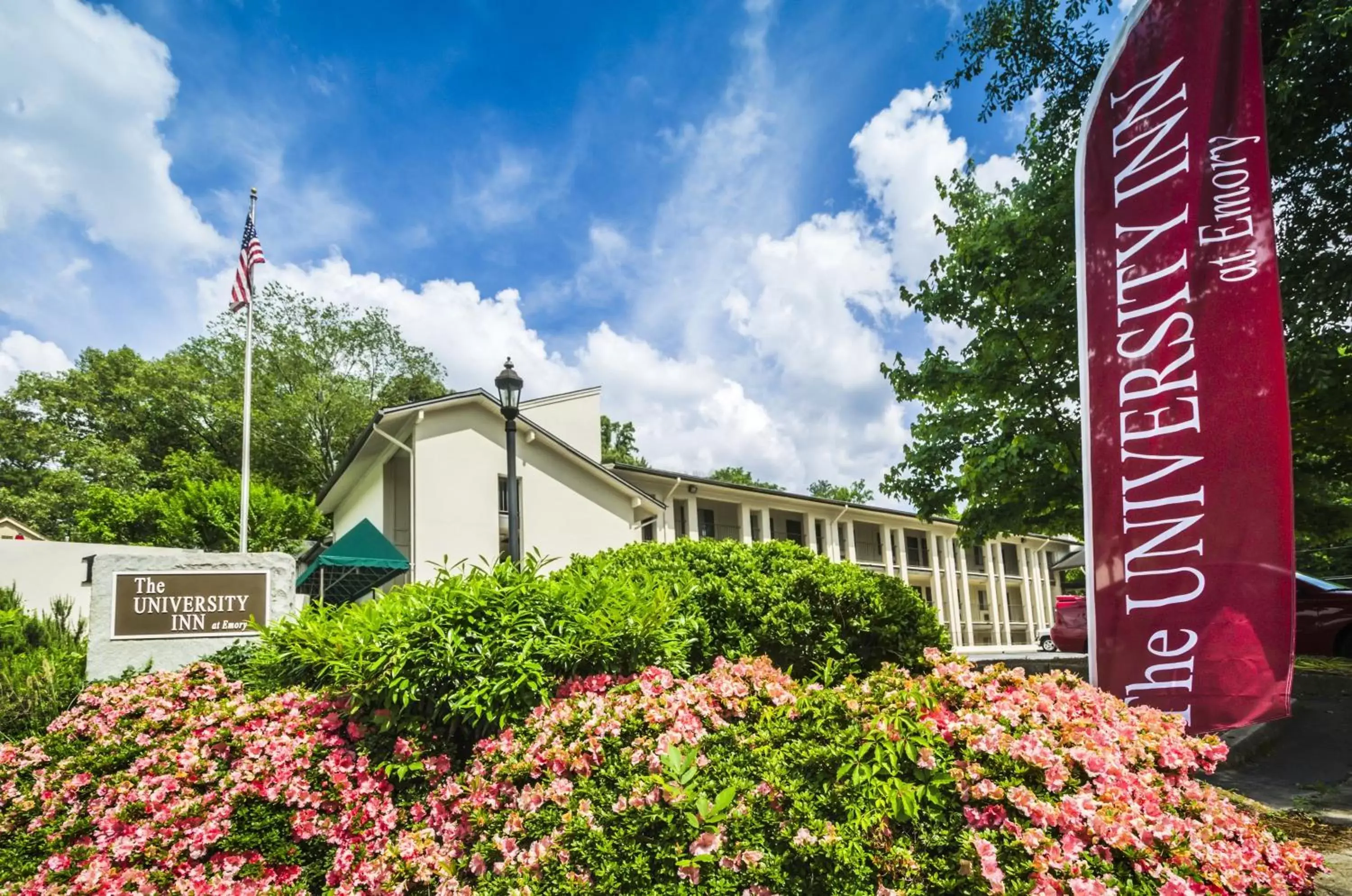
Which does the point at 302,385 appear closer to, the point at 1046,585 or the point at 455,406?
the point at 455,406

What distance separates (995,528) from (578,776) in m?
7.83

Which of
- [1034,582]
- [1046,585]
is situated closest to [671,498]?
[1034,582]

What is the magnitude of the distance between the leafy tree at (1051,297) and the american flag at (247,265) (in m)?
13.0

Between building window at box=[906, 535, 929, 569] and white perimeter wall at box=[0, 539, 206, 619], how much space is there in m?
28.5

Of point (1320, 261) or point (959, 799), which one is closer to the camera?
point (959, 799)

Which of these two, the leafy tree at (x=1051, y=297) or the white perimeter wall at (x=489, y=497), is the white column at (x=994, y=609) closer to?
the white perimeter wall at (x=489, y=497)

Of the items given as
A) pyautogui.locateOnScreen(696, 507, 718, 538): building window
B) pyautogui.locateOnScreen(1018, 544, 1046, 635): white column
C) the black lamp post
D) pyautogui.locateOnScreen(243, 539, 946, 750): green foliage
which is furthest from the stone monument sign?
pyautogui.locateOnScreen(1018, 544, 1046, 635): white column

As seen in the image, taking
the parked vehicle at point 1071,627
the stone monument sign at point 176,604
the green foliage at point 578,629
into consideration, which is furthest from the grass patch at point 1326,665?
the stone monument sign at point 176,604

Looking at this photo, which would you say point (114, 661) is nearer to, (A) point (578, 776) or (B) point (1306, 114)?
(A) point (578, 776)

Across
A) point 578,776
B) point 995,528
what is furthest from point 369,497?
point 578,776

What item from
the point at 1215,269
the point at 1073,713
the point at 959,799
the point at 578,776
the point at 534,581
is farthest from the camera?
the point at 1215,269

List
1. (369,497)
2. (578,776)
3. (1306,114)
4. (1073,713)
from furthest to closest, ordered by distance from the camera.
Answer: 1. (369,497)
2. (1306,114)
3. (578,776)
4. (1073,713)

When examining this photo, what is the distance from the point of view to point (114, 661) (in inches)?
248

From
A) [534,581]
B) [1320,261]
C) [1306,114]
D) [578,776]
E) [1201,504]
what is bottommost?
[578,776]
